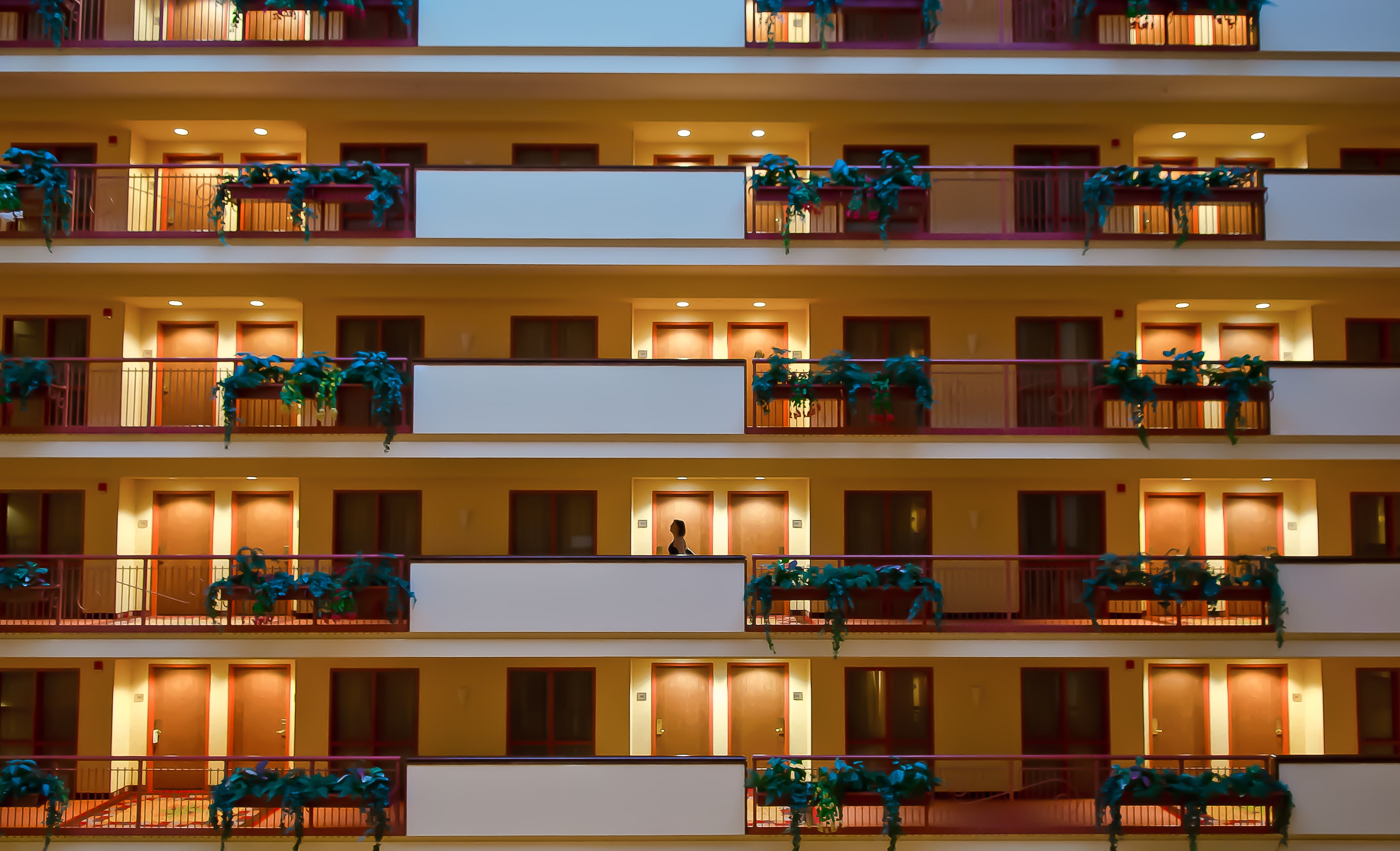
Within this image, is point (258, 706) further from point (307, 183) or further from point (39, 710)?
point (307, 183)

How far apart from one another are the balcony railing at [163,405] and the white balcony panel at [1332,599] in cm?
1337

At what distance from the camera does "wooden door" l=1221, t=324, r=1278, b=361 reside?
17.0 metres

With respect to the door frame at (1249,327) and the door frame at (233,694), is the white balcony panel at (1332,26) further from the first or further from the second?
the door frame at (233,694)

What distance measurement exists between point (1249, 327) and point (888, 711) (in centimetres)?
946

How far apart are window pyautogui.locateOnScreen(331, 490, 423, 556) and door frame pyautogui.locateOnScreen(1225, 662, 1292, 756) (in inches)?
548

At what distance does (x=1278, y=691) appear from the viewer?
1603cm

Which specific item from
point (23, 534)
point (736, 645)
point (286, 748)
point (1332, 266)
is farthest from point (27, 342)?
point (1332, 266)

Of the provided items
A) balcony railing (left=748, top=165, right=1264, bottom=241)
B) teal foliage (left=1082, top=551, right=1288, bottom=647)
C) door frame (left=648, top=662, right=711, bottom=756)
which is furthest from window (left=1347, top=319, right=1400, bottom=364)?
door frame (left=648, top=662, right=711, bottom=756)

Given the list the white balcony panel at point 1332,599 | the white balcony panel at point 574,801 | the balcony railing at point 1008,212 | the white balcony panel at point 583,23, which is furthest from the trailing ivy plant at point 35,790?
the white balcony panel at point 1332,599

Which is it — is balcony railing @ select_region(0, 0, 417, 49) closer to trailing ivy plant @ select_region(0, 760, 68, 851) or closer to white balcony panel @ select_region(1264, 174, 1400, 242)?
trailing ivy plant @ select_region(0, 760, 68, 851)

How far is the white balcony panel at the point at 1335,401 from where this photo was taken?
14.4 m

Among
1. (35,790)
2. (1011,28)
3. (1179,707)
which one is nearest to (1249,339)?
(1179,707)

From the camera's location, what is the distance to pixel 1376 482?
16.1 metres

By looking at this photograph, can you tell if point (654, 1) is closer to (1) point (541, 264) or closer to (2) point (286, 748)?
(1) point (541, 264)
